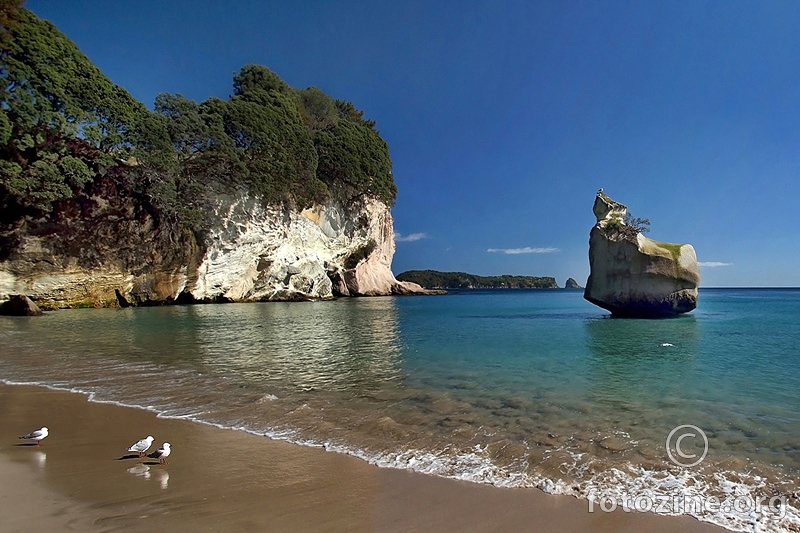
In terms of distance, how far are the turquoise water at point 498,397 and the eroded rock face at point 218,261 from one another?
18.6 metres

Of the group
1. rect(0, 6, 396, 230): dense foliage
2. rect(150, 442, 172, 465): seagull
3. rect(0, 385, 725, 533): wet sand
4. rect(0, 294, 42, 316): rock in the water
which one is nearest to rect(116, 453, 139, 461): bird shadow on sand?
rect(0, 385, 725, 533): wet sand

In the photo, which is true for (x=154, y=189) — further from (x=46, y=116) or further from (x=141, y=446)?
(x=141, y=446)

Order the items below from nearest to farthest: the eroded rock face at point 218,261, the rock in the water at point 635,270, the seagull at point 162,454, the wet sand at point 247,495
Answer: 1. the wet sand at point 247,495
2. the seagull at point 162,454
3. the rock in the water at point 635,270
4. the eroded rock face at point 218,261

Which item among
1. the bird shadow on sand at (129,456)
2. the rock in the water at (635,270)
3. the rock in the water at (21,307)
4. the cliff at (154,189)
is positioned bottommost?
the bird shadow on sand at (129,456)

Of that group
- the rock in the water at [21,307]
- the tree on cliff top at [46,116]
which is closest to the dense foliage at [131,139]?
the tree on cliff top at [46,116]

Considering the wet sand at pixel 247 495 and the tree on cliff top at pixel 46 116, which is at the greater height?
the tree on cliff top at pixel 46 116

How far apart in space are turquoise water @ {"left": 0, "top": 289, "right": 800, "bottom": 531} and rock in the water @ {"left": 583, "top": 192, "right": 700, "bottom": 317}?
7163mm

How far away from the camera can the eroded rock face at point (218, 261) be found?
31.1 metres

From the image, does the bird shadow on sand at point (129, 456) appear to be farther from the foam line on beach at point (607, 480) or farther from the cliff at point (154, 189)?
the cliff at point (154, 189)

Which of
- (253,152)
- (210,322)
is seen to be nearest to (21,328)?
(210,322)

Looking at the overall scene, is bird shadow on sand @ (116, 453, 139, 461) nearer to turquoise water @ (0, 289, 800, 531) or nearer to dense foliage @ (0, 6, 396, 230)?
turquoise water @ (0, 289, 800, 531)

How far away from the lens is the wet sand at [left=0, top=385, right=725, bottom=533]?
11.3 ft

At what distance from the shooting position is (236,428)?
6.01 m

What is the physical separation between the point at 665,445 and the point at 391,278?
65.1 m
